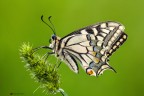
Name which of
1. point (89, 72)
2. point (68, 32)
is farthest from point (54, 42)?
point (68, 32)

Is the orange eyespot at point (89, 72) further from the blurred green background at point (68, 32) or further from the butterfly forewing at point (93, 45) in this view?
the blurred green background at point (68, 32)

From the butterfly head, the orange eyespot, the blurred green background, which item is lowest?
the orange eyespot

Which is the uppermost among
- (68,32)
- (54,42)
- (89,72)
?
(68,32)

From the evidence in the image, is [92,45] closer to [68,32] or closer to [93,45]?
[93,45]

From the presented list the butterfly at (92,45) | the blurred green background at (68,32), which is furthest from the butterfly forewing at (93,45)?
the blurred green background at (68,32)

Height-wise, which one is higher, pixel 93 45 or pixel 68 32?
pixel 68 32

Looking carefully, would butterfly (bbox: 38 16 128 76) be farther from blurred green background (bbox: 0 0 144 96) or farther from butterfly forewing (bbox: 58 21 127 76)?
blurred green background (bbox: 0 0 144 96)

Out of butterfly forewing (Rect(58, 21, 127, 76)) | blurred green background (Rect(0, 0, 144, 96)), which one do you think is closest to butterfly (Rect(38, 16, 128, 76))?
butterfly forewing (Rect(58, 21, 127, 76))
